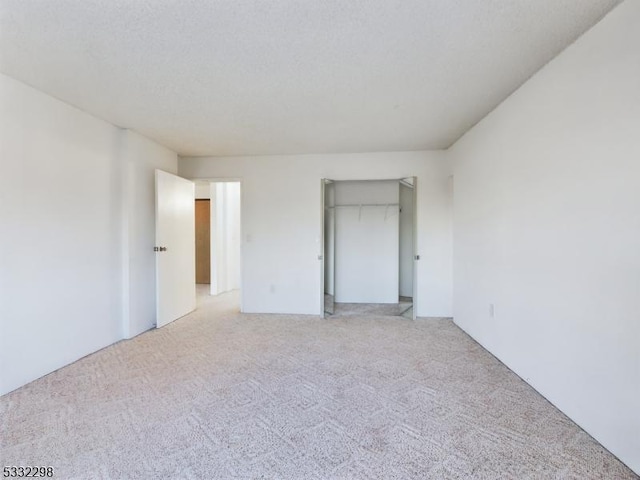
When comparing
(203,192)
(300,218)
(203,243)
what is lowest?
(203,243)

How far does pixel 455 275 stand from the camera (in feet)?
14.4

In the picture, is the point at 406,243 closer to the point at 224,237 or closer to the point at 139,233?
the point at 224,237

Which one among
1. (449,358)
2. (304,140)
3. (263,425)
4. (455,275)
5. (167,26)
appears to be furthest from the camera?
(455,275)

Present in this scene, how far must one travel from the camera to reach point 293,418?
6.87 feet

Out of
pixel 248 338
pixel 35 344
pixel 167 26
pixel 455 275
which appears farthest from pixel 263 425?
pixel 455 275

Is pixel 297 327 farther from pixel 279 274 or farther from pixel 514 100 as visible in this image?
pixel 514 100

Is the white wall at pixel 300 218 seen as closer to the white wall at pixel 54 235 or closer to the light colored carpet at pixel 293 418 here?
the light colored carpet at pixel 293 418

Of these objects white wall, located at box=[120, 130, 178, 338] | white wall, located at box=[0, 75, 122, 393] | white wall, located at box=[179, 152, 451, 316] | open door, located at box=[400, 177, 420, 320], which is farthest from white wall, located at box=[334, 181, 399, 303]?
white wall, located at box=[0, 75, 122, 393]

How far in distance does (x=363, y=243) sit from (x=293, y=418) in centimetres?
387

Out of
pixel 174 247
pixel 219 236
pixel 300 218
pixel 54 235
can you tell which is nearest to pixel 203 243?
pixel 219 236

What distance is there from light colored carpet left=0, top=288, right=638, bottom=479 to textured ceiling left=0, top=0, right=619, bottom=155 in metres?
2.40

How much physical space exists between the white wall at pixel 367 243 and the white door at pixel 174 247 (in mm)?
2452

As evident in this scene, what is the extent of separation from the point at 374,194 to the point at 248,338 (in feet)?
10.8

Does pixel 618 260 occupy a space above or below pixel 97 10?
below
